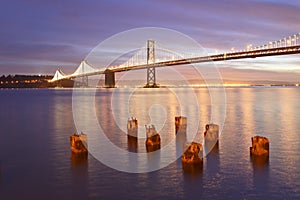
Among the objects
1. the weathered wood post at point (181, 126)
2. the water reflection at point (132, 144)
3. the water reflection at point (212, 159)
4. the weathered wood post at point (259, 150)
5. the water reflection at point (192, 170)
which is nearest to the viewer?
the water reflection at point (192, 170)

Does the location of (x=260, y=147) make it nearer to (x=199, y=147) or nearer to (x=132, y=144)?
(x=199, y=147)

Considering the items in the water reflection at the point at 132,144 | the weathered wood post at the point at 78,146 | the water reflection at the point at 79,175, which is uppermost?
the weathered wood post at the point at 78,146

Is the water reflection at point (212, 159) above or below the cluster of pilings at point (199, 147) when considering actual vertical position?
below

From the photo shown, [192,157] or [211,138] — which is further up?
[211,138]

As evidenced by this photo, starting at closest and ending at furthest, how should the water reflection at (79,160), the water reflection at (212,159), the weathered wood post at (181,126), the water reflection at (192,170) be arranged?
the water reflection at (192,170) → the water reflection at (212,159) → the water reflection at (79,160) → the weathered wood post at (181,126)

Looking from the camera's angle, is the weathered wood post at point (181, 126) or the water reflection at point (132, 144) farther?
the weathered wood post at point (181, 126)

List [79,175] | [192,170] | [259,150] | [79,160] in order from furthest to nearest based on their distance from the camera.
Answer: [259,150] → [79,160] → [192,170] → [79,175]

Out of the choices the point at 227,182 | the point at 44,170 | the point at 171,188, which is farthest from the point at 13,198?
the point at 227,182

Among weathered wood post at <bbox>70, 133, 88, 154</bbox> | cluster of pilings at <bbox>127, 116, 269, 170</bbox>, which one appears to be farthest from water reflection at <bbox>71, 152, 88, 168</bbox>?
cluster of pilings at <bbox>127, 116, 269, 170</bbox>

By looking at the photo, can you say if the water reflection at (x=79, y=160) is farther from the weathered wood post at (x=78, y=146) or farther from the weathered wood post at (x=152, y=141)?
the weathered wood post at (x=152, y=141)

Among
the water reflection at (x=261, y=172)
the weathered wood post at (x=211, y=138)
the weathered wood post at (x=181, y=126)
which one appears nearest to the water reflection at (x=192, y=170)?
the water reflection at (x=261, y=172)

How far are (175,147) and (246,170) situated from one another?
373cm

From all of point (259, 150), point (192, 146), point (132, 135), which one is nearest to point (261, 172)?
point (259, 150)

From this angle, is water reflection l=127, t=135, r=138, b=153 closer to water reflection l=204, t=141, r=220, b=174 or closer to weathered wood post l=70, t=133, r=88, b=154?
weathered wood post l=70, t=133, r=88, b=154
